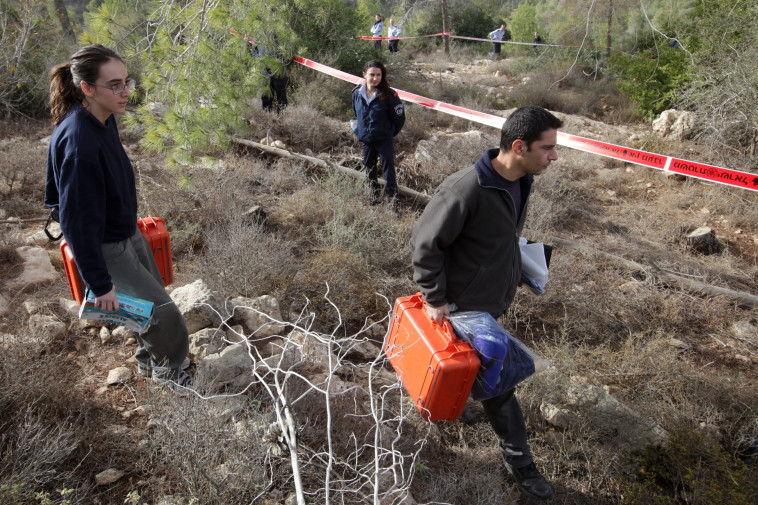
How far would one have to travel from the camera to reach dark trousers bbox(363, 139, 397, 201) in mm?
4941

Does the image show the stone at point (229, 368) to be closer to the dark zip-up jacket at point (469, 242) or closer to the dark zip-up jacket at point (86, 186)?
the dark zip-up jacket at point (86, 186)

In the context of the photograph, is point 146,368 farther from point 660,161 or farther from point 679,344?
point 660,161

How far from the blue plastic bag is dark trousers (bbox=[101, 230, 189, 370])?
138 cm

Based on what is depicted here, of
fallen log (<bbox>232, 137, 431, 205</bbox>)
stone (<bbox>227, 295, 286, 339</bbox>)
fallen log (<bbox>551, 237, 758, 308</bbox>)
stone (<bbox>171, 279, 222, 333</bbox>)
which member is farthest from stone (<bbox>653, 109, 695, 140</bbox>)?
stone (<bbox>171, 279, 222, 333</bbox>)

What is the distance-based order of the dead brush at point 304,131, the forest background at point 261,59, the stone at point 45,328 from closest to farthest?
the stone at point 45,328 < the forest background at point 261,59 < the dead brush at point 304,131

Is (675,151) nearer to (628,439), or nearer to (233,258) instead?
(628,439)

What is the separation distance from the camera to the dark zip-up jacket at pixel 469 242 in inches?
82.0

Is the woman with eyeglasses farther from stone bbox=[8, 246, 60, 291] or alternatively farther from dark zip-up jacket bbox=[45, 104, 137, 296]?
stone bbox=[8, 246, 60, 291]

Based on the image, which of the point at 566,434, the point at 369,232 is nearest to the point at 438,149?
the point at 369,232

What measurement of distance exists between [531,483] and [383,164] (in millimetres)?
3480

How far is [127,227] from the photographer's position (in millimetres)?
2238

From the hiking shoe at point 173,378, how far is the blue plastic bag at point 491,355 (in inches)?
55.8

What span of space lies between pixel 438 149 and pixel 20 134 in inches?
234

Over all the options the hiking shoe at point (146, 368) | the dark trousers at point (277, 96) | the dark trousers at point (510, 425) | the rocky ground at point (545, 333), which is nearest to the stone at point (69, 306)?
the rocky ground at point (545, 333)
